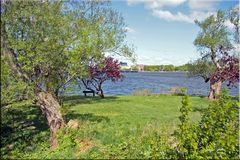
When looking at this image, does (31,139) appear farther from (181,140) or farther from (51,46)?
(181,140)

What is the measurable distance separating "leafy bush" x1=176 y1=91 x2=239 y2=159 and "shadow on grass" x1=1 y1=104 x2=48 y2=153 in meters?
6.62

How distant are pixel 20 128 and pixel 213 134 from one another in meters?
10.7

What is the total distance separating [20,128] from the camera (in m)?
15.7

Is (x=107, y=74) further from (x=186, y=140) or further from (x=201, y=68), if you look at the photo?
(x=186, y=140)

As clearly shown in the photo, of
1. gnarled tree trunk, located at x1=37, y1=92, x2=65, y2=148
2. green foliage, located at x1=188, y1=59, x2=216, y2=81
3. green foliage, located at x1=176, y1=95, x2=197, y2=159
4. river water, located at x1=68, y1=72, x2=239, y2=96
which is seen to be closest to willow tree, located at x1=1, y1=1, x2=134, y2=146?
gnarled tree trunk, located at x1=37, y1=92, x2=65, y2=148

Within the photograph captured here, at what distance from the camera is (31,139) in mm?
13711

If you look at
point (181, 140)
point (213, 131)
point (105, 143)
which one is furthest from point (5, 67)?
point (213, 131)

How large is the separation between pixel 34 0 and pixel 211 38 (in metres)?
24.0

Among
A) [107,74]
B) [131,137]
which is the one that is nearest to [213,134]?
[131,137]

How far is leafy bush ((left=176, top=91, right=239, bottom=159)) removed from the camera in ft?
25.8

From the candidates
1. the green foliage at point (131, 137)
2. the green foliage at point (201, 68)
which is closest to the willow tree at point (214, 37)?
the green foliage at point (201, 68)

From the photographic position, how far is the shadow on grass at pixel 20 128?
42.5ft

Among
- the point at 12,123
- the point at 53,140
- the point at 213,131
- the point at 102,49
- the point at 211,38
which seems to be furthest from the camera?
the point at 211,38

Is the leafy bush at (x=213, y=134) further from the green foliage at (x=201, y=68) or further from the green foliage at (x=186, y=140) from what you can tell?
the green foliage at (x=201, y=68)
